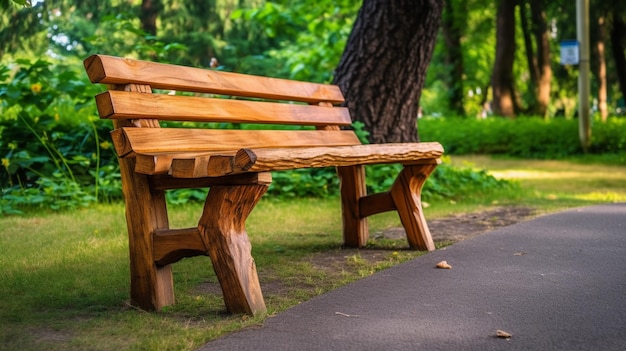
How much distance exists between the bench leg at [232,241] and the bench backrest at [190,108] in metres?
0.43

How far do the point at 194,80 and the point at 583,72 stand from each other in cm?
1414

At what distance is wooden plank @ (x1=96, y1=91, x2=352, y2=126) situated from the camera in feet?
11.9

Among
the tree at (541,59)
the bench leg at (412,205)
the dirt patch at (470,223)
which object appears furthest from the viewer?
the tree at (541,59)

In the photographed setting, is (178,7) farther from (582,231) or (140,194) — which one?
(140,194)

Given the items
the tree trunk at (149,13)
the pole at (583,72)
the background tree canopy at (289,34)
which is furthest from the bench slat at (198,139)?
the tree trunk at (149,13)

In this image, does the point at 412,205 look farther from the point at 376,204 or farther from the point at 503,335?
the point at 503,335

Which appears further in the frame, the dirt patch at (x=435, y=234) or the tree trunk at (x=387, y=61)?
the tree trunk at (x=387, y=61)

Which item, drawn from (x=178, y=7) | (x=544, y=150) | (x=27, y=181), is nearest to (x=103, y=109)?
(x=27, y=181)

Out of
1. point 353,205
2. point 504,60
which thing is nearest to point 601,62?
point 504,60

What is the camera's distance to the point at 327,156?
156 inches

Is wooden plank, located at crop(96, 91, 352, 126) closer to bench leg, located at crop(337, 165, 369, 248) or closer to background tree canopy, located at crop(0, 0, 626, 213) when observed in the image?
bench leg, located at crop(337, 165, 369, 248)

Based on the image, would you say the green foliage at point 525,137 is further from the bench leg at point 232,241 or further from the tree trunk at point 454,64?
the bench leg at point 232,241

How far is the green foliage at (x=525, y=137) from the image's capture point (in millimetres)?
17312

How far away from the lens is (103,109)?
362cm
